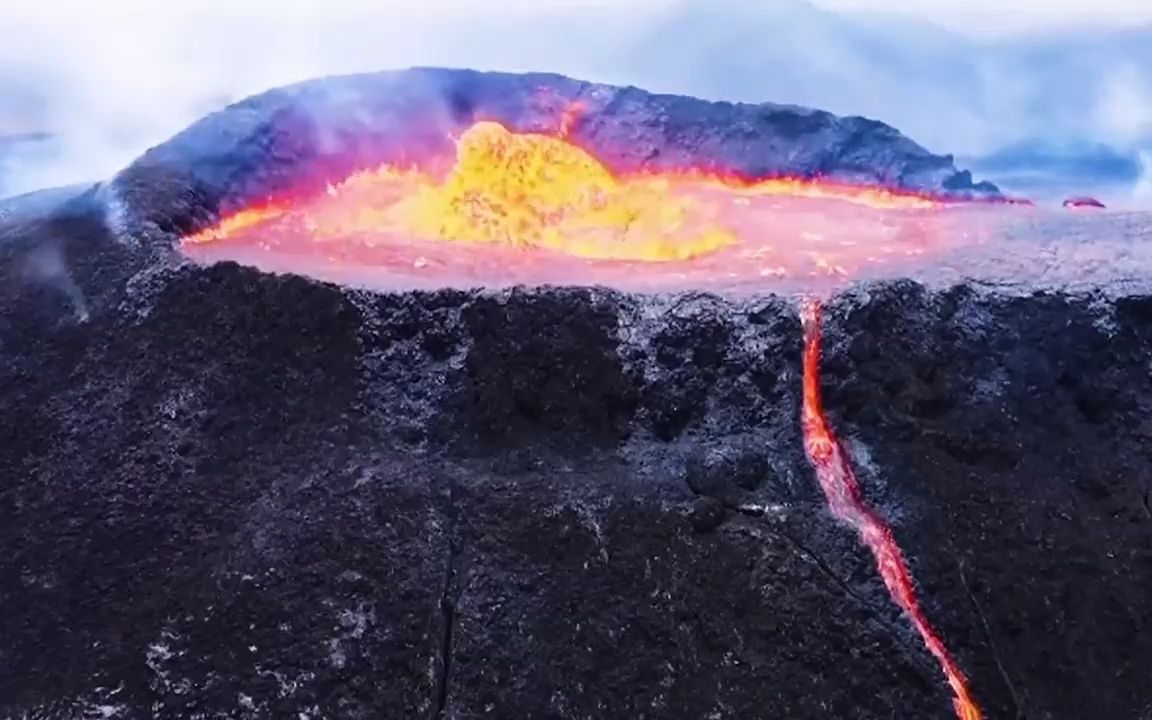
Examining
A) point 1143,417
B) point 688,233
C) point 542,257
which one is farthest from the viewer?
point 688,233

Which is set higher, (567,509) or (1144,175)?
(1144,175)

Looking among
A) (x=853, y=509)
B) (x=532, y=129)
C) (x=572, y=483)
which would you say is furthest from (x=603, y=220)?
(x=853, y=509)

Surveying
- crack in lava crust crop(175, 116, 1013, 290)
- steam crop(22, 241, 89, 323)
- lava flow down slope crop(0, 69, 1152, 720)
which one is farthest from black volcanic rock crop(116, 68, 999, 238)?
lava flow down slope crop(0, 69, 1152, 720)

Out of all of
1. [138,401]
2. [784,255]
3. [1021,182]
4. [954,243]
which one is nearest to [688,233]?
[784,255]

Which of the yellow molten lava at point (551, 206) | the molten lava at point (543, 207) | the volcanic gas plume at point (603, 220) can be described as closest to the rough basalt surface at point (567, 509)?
the volcanic gas plume at point (603, 220)

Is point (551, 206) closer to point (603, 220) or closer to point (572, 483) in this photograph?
point (603, 220)

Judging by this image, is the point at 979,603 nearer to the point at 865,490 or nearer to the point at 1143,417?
the point at 865,490
